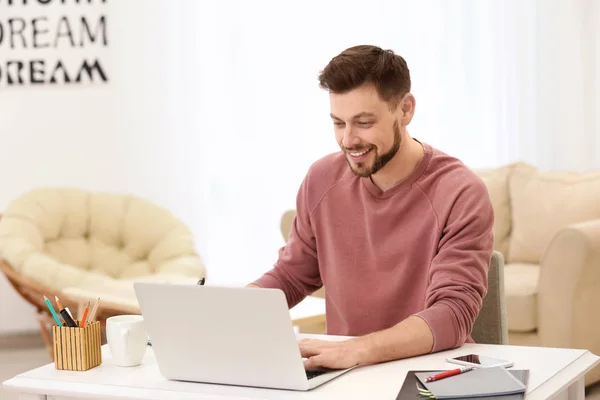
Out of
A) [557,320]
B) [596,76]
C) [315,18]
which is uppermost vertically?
[315,18]

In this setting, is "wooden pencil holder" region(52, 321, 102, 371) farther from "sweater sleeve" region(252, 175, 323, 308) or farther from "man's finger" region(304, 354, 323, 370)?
"sweater sleeve" region(252, 175, 323, 308)

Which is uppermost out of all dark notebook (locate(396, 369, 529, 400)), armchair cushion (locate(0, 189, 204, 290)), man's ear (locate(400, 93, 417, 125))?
man's ear (locate(400, 93, 417, 125))

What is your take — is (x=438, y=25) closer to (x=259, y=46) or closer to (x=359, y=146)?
(x=259, y=46)

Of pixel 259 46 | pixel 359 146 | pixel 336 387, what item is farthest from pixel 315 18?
pixel 336 387

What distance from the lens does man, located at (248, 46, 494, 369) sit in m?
1.86

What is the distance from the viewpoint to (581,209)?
13.6ft

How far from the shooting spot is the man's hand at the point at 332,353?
62.3 inches

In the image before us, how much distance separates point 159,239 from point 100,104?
958 mm

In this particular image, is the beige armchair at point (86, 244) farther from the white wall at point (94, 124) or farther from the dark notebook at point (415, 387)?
the dark notebook at point (415, 387)

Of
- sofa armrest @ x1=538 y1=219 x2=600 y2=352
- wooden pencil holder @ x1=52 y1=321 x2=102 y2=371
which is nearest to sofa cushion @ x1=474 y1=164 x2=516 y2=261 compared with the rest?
sofa armrest @ x1=538 y1=219 x2=600 y2=352

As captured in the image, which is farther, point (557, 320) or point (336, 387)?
point (557, 320)

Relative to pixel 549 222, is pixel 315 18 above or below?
above

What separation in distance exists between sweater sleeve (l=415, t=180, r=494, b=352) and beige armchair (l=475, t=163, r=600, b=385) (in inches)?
70.4

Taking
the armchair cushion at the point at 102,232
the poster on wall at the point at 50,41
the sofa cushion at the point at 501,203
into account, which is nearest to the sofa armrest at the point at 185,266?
the armchair cushion at the point at 102,232
